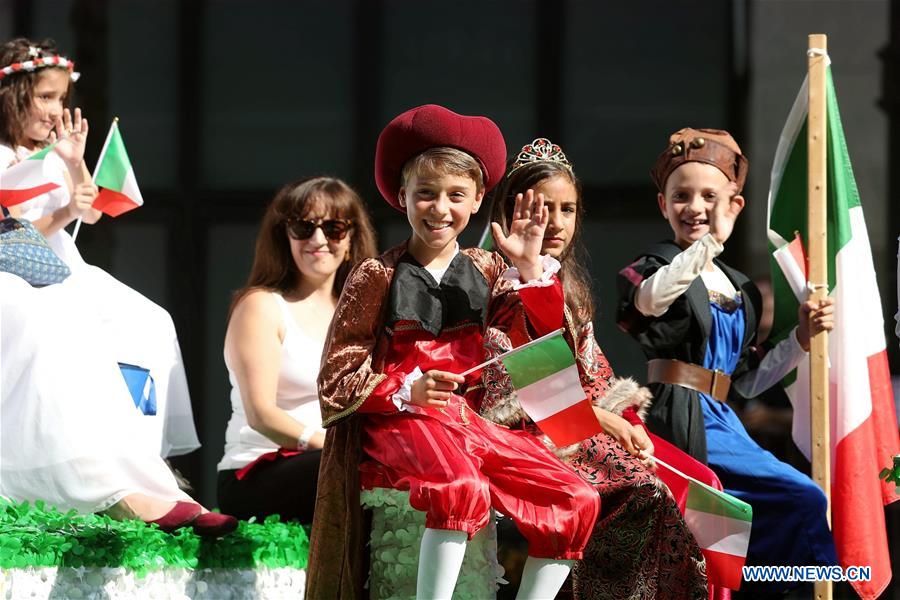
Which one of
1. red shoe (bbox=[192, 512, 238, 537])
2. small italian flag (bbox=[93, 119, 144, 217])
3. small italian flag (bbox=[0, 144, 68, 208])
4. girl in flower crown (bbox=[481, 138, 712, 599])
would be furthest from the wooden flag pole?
small italian flag (bbox=[0, 144, 68, 208])

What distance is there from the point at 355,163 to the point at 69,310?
3.06 metres

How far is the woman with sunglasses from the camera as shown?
216 inches

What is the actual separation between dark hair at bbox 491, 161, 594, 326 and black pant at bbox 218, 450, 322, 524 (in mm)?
1075

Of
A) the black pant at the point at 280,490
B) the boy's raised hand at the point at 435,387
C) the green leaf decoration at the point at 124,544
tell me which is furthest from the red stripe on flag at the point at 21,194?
the boy's raised hand at the point at 435,387

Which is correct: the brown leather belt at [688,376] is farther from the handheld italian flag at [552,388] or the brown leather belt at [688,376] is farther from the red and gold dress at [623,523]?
the handheld italian flag at [552,388]

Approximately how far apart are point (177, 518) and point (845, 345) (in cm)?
235

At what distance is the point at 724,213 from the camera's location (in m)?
5.12

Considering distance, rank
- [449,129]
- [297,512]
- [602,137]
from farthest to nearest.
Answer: [602,137] → [297,512] → [449,129]

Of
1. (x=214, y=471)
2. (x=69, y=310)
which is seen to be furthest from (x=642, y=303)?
(x=214, y=471)

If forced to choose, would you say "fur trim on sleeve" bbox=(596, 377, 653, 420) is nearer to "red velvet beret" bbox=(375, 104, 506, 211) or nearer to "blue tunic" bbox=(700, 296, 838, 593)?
"blue tunic" bbox=(700, 296, 838, 593)

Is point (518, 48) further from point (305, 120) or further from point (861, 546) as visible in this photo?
point (861, 546)

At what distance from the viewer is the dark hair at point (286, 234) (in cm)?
567

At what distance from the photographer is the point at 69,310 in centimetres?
499

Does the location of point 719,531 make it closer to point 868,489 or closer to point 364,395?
point 868,489
